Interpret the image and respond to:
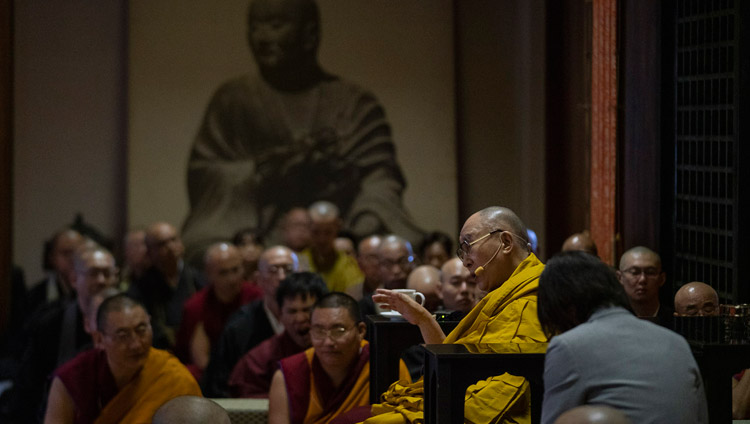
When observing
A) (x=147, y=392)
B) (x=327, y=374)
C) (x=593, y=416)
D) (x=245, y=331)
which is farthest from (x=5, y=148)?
(x=593, y=416)

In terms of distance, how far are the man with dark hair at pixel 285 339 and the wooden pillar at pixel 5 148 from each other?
17.3 ft

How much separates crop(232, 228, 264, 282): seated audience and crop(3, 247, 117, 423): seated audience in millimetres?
1893

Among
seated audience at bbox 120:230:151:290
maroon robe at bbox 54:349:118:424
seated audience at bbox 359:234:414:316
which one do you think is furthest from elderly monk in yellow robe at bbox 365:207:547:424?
seated audience at bbox 120:230:151:290

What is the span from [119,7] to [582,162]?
5.15m

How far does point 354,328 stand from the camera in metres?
5.14

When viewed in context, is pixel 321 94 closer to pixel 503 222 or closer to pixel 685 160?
pixel 685 160

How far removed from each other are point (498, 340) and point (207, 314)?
4466 millimetres

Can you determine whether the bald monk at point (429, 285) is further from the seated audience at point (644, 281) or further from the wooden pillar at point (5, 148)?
the wooden pillar at point (5, 148)

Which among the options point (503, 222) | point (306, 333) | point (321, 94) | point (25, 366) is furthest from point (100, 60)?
point (503, 222)

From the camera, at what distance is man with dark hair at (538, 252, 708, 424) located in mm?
2824

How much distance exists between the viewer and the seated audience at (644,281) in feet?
20.2

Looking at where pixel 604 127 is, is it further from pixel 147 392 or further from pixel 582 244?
pixel 147 392

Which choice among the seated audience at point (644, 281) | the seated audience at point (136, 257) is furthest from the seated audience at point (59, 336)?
the seated audience at point (644, 281)

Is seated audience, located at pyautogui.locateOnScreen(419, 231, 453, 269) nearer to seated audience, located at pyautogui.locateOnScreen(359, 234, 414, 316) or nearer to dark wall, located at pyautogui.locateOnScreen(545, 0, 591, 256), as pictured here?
dark wall, located at pyautogui.locateOnScreen(545, 0, 591, 256)
